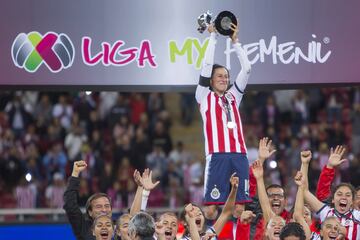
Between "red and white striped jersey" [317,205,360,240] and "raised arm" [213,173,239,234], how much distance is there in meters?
1.06

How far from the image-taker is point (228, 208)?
12.9m

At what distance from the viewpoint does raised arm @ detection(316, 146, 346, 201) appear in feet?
45.3

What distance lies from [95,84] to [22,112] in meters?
9.99

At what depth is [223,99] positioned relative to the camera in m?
13.6

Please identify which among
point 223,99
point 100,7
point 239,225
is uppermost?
point 100,7

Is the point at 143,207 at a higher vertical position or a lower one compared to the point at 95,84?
lower

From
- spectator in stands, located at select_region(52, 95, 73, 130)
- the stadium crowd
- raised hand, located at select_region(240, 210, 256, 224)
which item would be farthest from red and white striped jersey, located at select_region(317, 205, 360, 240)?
spectator in stands, located at select_region(52, 95, 73, 130)

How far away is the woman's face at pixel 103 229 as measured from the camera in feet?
39.8

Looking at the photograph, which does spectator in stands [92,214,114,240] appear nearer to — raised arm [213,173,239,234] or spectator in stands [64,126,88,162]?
raised arm [213,173,239,234]

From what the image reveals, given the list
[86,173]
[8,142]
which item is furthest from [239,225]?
[8,142]

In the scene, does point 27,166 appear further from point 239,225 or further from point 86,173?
point 239,225

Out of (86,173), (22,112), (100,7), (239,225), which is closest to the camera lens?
(239,225)

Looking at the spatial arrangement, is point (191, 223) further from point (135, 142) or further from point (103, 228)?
point (135, 142)

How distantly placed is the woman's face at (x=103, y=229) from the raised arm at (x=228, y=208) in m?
1.20
